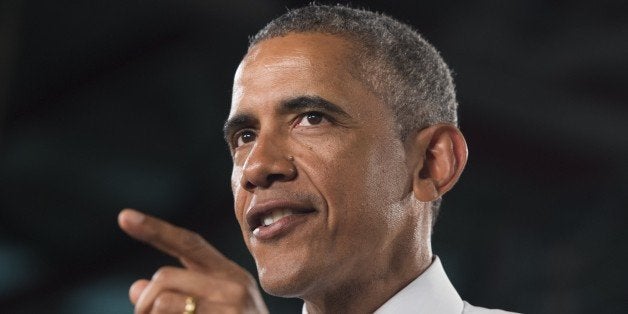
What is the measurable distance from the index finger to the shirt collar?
599 mm

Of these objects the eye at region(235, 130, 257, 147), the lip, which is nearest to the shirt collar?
the lip

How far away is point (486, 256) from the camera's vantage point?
355cm

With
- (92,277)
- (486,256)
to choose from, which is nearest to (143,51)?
(92,277)

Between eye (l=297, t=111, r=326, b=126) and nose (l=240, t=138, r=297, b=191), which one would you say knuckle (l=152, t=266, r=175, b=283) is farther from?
eye (l=297, t=111, r=326, b=126)

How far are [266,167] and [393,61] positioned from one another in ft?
1.54

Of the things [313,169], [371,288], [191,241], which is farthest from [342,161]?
[191,241]

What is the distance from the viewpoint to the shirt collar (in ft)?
6.02

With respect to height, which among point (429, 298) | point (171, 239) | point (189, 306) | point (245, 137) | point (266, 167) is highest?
point (245, 137)

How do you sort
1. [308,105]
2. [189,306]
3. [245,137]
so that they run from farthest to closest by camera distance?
[245,137] < [308,105] < [189,306]

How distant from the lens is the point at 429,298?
6.15 ft

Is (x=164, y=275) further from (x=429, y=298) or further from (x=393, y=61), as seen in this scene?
(x=393, y=61)

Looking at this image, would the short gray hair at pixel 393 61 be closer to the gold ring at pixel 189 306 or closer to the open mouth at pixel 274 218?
the open mouth at pixel 274 218

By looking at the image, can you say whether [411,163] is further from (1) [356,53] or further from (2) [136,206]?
(2) [136,206]

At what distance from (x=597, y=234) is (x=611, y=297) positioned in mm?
250
